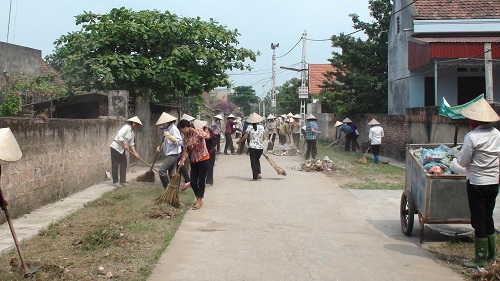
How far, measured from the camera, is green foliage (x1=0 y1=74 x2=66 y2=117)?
1577 centimetres

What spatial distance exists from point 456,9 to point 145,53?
487 inches

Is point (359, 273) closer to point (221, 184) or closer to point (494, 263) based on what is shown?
point (494, 263)

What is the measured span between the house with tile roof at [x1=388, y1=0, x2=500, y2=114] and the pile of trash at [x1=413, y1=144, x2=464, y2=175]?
427 inches

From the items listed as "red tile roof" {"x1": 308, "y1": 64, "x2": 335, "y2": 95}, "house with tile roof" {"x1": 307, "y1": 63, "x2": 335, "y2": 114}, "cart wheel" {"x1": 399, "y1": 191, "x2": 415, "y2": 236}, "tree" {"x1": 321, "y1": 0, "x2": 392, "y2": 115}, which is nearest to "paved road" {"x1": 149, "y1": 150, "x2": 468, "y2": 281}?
"cart wheel" {"x1": 399, "y1": 191, "x2": 415, "y2": 236}

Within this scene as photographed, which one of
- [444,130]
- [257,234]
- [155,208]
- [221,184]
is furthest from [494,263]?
[444,130]

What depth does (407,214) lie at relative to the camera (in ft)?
27.1

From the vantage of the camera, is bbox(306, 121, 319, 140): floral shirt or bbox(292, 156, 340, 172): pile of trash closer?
bbox(292, 156, 340, 172): pile of trash

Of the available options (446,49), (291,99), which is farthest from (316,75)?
(446,49)

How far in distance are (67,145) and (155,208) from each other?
335 centimetres

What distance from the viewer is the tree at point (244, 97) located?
250 feet

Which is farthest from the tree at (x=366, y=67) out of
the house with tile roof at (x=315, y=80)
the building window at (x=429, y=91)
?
the house with tile roof at (x=315, y=80)

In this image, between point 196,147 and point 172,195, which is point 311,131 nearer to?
point 196,147

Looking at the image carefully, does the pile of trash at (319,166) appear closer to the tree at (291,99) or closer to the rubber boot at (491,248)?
the rubber boot at (491,248)

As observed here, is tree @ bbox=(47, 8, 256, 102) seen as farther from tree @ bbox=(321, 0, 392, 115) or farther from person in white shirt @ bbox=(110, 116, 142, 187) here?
tree @ bbox=(321, 0, 392, 115)
